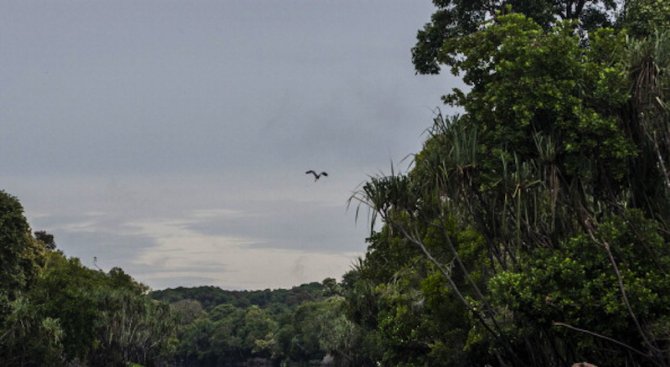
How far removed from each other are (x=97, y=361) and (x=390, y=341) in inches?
1781

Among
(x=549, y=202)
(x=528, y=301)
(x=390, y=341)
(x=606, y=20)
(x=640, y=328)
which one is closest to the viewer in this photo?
(x=640, y=328)

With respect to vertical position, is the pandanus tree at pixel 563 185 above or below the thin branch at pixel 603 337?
above

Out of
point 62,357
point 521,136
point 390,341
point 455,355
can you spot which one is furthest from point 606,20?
point 62,357

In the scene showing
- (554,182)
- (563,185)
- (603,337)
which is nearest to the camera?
(603,337)

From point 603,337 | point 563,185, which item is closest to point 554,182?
point 563,185

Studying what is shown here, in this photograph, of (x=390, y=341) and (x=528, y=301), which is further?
(x=390, y=341)

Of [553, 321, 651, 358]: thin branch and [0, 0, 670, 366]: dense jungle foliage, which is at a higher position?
[0, 0, 670, 366]: dense jungle foliage

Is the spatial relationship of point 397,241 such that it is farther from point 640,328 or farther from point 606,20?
point 640,328

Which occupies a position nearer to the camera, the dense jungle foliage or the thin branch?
the thin branch

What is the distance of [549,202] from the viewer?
24.2 meters

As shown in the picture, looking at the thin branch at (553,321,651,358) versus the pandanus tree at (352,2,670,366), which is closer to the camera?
the thin branch at (553,321,651,358)

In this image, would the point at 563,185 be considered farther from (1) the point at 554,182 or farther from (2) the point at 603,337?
(2) the point at 603,337

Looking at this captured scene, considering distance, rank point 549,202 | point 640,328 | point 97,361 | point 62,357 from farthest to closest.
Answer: point 97,361, point 62,357, point 549,202, point 640,328

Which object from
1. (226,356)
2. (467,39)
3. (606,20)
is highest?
(606,20)
